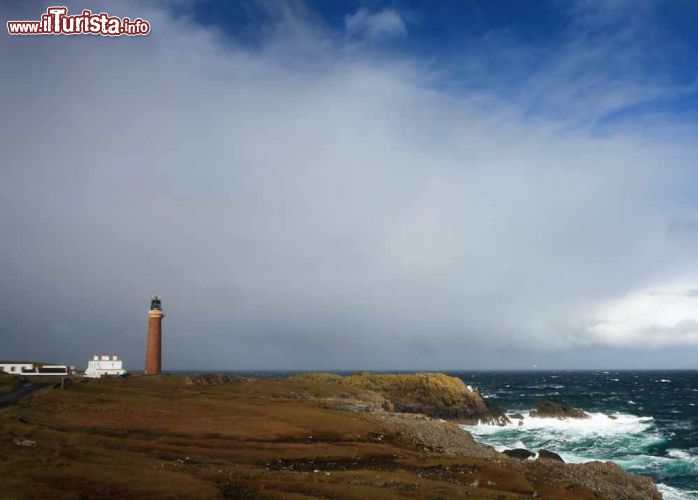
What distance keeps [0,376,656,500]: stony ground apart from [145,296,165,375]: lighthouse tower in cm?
2276

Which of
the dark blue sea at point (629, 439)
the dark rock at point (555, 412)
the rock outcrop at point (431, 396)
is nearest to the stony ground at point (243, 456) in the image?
the dark blue sea at point (629, 439)

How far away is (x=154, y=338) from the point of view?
71.0 metres

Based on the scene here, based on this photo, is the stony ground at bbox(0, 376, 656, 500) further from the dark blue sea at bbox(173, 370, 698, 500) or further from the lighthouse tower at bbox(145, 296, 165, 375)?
the lighthouse tower at bbox(145, 296, 165, 375)

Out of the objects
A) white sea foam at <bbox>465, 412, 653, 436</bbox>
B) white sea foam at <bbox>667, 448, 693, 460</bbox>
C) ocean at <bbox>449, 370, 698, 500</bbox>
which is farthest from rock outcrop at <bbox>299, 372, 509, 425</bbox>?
white sea foam at <bbox>667, 448, 693, 460</bbox>

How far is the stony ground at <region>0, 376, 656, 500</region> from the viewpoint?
18.8 meters

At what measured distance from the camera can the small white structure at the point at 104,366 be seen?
6844 centimetres

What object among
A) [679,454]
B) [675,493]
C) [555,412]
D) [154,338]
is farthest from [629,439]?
[154,338]

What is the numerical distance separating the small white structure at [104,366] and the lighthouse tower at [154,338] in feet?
11.1

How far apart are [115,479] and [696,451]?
5470 centimetres

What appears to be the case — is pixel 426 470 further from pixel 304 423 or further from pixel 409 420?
pixel 409 420

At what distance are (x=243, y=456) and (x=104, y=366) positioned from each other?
167ft

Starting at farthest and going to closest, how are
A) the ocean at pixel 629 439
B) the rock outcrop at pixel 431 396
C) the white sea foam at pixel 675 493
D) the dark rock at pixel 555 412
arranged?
the dark rock at pixel 555 412
the rock outcrop at pixel 431 396
the ocean at pixel 629 439
the white sea foam at pixel 675 493

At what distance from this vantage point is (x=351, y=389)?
70438 mm

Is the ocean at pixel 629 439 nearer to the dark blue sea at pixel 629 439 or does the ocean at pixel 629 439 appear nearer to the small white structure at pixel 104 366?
the dark blue sea at pixel 629 439
